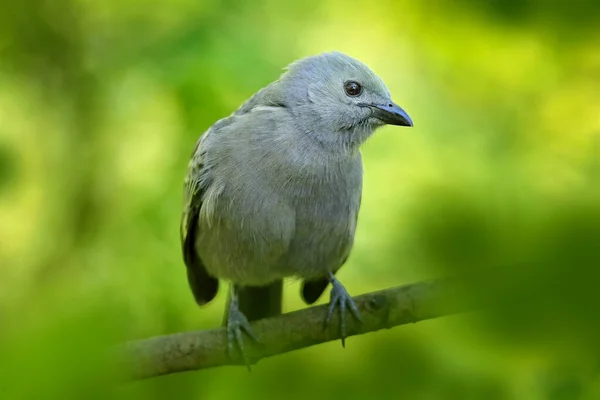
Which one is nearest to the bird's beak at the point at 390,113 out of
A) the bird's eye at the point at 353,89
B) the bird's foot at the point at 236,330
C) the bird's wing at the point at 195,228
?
the bird's eye at the point at 353,89

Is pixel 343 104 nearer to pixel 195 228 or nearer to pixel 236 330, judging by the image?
pixel 195 228

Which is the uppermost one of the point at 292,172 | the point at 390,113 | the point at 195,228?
the point at 390,113

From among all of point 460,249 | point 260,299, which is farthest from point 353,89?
point 460,249

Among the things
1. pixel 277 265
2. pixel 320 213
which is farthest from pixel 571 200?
pixel 277 265

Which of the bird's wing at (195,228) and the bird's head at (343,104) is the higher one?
the bird's head at (343,104)

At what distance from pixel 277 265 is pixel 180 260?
0.72 meters

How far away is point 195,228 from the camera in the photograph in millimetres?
4082

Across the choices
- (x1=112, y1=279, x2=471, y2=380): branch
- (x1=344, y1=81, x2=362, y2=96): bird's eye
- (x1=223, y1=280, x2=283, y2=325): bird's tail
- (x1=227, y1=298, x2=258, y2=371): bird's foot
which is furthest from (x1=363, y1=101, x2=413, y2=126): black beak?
(x1=223, y1=280, x2=283, y2=325): bird's tail

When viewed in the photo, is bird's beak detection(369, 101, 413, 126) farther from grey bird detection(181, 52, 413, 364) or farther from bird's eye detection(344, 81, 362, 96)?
bird's eye detection(344, 81, 362, 96)

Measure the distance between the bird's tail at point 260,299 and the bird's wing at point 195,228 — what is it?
0.19m

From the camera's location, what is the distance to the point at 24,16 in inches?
67.7

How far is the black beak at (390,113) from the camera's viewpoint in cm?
350

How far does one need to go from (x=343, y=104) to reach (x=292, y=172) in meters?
0.45

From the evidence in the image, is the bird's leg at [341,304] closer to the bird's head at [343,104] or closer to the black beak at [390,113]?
the bird's head at [343,104]
